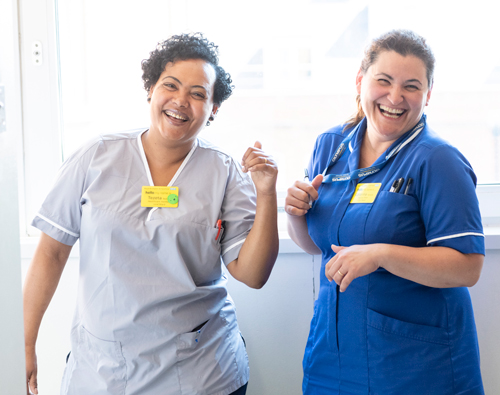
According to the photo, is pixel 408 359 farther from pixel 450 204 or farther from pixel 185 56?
pixel 185 56

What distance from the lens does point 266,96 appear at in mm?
1980

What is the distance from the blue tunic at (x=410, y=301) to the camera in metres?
1.14

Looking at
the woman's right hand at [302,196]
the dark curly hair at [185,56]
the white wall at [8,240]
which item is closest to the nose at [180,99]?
the dark curly hair at [185,56]

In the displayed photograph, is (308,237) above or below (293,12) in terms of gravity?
below

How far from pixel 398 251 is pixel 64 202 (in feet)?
3.23

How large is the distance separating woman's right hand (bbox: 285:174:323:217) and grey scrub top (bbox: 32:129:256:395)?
0.43 ft

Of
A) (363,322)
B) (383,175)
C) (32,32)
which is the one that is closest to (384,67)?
(383,175)

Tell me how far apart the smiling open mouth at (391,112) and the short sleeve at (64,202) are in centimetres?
91

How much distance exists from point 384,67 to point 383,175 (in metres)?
0.31

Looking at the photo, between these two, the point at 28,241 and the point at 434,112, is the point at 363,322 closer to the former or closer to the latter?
the point at 434,112

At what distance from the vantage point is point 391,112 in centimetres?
128

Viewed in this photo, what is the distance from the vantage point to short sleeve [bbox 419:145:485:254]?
3.67ft

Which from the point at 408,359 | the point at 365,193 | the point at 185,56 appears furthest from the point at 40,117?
the point at 408,359

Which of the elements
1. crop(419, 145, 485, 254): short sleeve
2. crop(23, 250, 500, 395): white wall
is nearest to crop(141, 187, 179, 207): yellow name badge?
crop(23, 250, 500, 395): white wall
